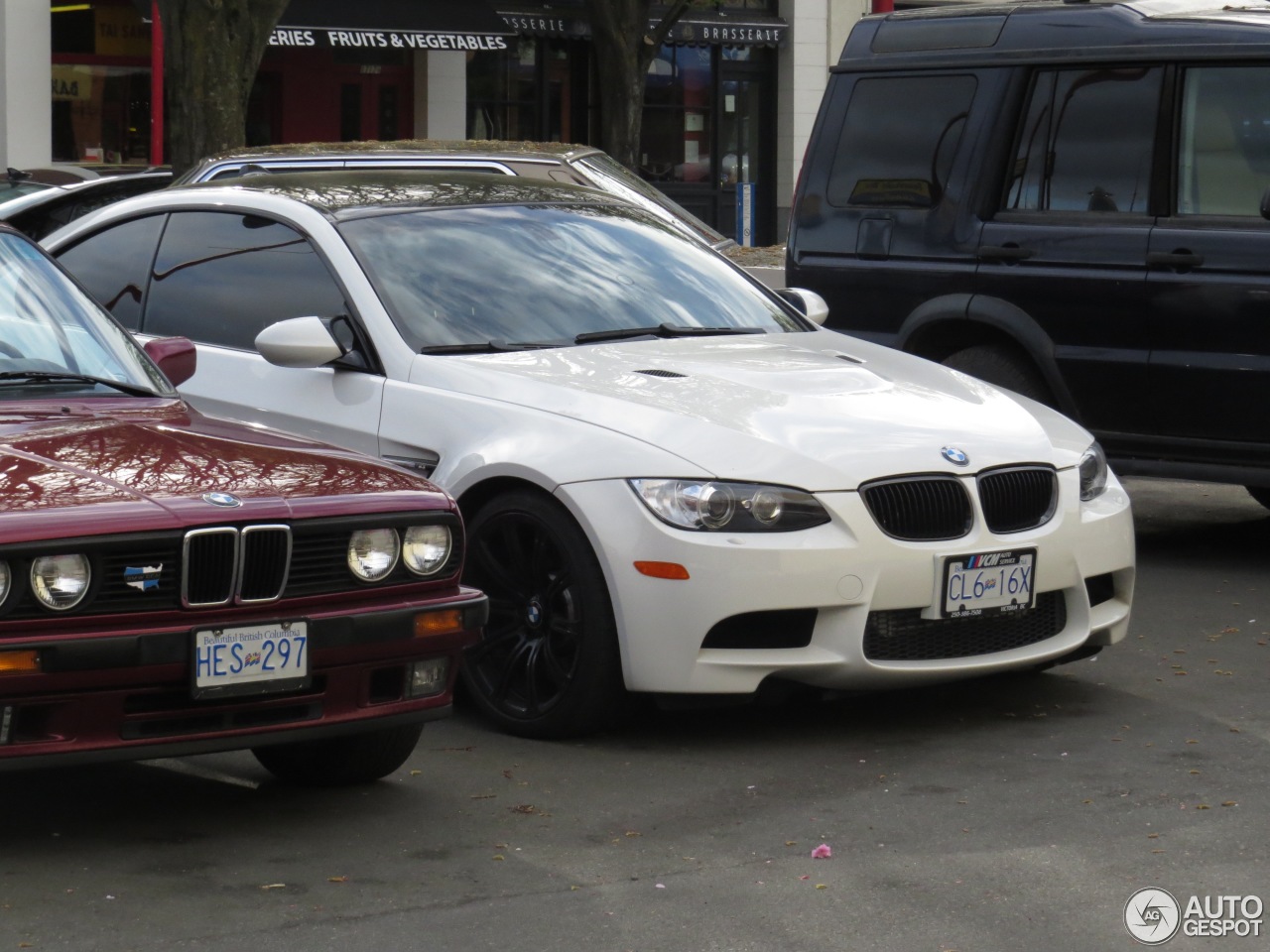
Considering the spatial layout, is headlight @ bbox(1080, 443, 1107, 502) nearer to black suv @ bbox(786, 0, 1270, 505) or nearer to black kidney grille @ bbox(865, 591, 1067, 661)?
black kidney grille @ bbox(865, 591, 1067, 661)

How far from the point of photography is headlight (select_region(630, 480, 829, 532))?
5.62 metres

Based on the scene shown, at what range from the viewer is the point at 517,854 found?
480cm

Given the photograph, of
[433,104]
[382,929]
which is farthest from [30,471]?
[433,104]

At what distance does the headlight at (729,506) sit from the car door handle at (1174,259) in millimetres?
3242

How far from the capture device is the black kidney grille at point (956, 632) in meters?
5.76

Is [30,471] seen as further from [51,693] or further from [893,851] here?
[893,851]

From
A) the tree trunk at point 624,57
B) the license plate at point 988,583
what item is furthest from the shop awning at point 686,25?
the license plate at point 988,583

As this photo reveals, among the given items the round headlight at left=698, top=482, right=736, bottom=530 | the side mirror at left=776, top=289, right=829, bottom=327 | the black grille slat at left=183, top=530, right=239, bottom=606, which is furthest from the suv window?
the black grille slat at left=183, top=530, right=239, bottom=606

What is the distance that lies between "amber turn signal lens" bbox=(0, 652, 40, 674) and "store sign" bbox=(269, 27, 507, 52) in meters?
22.2

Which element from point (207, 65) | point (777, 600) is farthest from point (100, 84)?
point (777, 600)

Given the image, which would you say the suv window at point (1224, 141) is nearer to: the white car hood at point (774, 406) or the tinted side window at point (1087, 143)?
the tinted side window at point (1087, 143)

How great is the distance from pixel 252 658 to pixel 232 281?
9.21 ft

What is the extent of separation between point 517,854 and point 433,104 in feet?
80.4

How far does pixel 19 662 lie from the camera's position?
14.1 ft
